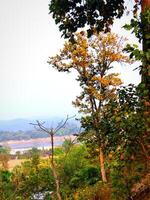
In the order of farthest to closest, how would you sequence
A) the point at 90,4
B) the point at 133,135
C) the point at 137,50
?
the point at 90,4 → the point at 133,135 → the point at 137,50

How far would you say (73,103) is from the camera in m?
32.7

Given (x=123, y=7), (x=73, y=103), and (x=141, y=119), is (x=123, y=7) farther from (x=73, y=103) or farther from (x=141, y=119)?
(x=73, y=103)

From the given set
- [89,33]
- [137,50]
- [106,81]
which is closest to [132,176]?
[89,33]

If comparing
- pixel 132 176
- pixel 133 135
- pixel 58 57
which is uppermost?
pixel 58 57

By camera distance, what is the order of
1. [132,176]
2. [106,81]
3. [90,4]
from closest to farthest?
[90,4]
[132,176]
[106,81]

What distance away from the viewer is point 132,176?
1364 centimetres

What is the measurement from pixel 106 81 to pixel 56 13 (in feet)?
68.8

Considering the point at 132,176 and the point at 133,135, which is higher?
the point at 133,135

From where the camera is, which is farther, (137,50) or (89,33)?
(89,33)

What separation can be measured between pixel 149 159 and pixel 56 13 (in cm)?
486

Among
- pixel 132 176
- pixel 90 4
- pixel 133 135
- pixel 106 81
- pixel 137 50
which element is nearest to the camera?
pixel 137 50

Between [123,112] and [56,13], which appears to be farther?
[56,13]

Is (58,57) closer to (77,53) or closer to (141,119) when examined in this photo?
(77,53)

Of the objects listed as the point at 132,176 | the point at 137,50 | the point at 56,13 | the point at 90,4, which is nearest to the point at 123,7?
the point at 90,4
